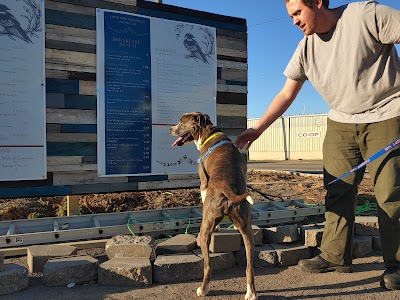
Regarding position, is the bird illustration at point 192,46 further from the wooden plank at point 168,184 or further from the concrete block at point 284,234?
the concrete block at point 284,234

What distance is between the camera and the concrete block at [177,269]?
3.72 m

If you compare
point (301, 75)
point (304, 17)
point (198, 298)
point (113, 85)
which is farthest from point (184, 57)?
point (198, 298)

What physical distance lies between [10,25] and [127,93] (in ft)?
5.58

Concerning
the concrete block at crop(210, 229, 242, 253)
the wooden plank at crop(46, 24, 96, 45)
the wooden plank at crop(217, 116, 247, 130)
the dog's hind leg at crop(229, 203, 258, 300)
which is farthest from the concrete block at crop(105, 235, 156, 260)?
the wooden plank at crop(217, 116, 247, 130)

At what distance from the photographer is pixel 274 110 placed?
4.19 m

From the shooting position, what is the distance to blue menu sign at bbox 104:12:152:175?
5.66 m

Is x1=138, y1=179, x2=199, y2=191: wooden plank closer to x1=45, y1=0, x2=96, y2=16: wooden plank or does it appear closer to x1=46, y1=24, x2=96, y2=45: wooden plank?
x1=46, y1=24, x2=96, y2=45: wooden plank

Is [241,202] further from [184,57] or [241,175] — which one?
[184,57]

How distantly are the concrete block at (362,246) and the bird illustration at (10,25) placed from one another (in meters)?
4.75

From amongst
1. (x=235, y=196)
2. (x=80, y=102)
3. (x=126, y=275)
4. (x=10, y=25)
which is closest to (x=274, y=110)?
(x=235, y=196)

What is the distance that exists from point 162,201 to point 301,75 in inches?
171

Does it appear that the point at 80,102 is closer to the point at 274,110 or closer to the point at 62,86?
the point at 62,86

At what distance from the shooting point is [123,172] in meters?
5.80

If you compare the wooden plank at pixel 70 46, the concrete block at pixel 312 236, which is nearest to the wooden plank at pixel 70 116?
the wooden plank at pixel 70 46
